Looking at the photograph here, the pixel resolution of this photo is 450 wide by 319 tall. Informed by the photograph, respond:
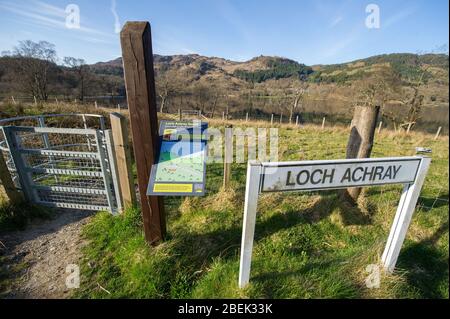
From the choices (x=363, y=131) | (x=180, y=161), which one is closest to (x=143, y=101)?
(x=180, y=161)

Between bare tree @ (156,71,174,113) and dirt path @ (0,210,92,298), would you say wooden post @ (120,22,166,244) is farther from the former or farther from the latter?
bare tree @ (156,71,174,113)

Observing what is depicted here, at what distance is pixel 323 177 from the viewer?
176 cm

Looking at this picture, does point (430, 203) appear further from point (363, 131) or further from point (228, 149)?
point (228, 149)

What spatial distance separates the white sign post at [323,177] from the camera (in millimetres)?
1668

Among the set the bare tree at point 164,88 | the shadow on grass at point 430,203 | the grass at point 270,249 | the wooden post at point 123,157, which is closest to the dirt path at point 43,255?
the grass at point 270,249

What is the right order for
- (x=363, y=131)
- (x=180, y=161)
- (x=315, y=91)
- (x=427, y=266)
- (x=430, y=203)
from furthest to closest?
(x=315, y=91) → (x=430, y=203) → (x=363, y=131) → (x=427, y=266) → (x=180, y=161)

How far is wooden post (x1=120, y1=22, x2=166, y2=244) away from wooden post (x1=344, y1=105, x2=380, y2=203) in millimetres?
2874

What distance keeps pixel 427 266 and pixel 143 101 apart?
4.04m

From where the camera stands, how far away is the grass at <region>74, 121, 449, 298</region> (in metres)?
2.22

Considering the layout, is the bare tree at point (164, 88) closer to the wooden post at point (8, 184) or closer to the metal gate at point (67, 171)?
the metal gate at point (67, 171)

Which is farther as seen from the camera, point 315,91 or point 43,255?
point 315,91

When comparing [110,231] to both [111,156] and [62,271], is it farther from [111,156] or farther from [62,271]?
[111,156]

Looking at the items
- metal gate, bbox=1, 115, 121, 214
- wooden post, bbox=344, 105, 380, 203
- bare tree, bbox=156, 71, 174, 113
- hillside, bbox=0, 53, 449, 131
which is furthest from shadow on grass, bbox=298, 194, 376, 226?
bare tree, bbox=156, 71, 174, 113
